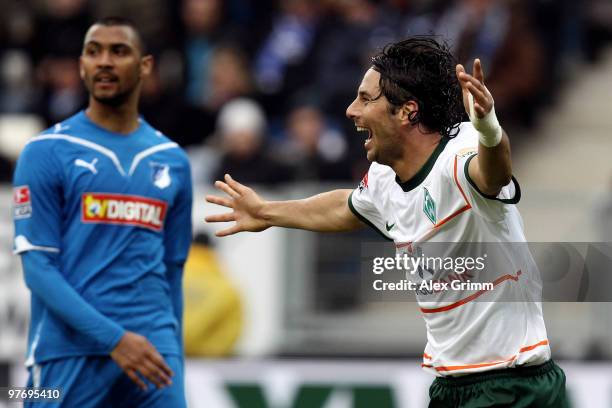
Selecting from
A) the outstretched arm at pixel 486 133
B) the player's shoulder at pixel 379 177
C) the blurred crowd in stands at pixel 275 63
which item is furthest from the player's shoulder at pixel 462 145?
the blurred crowd in stands at pixel 275 63

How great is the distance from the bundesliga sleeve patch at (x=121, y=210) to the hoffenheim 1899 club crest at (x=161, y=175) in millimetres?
98

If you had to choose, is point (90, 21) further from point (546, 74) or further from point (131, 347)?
point (131, 347)

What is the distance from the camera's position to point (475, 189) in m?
5.19

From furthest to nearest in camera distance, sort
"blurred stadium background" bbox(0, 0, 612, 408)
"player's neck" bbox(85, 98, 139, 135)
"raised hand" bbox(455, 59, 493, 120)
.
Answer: "blurred stadium background" bbox(0, 0, 612, 408)
"player's neck" bbox(85, 98, 139, 135)
"raised hand" bbox(455, 59, 493, 120)

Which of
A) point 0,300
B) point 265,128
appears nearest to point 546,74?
point 265,128

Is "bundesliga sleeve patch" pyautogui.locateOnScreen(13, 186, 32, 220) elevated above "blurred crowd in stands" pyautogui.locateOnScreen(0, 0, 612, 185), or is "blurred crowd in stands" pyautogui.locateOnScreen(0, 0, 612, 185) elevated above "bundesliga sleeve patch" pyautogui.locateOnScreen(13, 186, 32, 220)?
"blurred crowd in stands" pyautogui.locateOnScreen(0, 0, 612, 185)

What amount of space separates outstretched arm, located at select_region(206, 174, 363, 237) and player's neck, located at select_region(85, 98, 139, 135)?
0.86 m

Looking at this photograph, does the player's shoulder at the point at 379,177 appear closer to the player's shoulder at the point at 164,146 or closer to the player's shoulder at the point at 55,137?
the player's shoulder at the point at 164,146

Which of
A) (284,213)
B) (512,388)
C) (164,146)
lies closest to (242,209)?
(284,213)

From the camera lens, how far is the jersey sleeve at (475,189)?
516cm

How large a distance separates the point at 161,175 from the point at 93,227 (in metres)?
0.50

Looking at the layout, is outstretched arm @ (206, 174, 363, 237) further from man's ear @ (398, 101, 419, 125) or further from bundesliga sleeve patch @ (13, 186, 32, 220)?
bundesliga sleeve patch @ (13, 186, 32, 220)

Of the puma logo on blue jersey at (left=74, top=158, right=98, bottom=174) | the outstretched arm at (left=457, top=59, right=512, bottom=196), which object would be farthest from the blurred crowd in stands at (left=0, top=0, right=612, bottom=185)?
the outstretched arm at (left=457, top=59, right=512, bottom=196)

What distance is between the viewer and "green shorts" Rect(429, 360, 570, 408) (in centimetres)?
545
